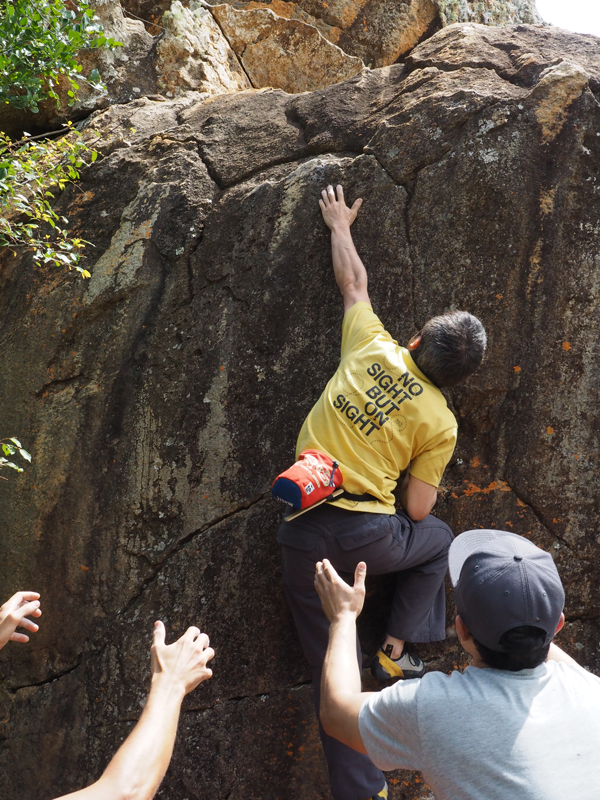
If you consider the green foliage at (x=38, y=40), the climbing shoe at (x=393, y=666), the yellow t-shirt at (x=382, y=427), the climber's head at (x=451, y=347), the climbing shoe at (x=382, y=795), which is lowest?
the climbing shoe at (x=382, y=795)

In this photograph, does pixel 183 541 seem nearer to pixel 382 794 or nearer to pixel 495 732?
pixel 382 794

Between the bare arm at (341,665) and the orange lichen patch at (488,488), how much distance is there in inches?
61.9

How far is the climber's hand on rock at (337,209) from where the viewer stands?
157 inches

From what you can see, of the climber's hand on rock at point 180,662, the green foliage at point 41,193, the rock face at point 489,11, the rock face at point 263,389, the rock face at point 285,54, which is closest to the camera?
the climber's hand on rock at point 180,662

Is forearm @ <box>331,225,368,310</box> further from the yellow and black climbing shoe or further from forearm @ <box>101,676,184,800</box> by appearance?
the yellow and black climbing shoe

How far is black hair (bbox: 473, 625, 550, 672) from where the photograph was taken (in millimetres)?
1871

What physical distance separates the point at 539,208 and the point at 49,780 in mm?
4385

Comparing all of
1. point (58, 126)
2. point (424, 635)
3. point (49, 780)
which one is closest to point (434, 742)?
point (424, 635)

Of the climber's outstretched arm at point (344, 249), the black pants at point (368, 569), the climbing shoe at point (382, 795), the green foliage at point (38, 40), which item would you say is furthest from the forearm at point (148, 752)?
the green foliage at point (38, 40)

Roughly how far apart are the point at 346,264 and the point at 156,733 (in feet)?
8.90

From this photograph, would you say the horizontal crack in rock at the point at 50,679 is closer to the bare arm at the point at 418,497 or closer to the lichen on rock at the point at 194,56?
the bare arm at the point at 418,497

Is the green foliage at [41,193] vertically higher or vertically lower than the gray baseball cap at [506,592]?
higher

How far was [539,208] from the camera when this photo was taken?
12.5 feet

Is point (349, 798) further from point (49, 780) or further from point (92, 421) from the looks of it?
point (92, 421)
